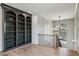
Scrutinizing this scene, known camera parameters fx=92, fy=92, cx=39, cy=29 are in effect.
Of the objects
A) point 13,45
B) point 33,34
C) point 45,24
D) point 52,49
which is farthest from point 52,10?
point 13,45

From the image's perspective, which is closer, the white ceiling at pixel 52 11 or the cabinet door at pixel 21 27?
the white ceiling at pixel 52 11

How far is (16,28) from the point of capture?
2828 millimetres

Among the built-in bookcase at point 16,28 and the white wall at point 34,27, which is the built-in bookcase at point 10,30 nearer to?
the built-in bookcase at point 16,28

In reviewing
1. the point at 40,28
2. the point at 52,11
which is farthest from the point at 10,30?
the point at 52,11

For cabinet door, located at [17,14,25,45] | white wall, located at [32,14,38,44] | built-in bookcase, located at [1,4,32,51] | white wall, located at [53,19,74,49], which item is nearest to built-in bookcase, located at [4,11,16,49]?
built-in bookcase, located at [1,4,32,51]

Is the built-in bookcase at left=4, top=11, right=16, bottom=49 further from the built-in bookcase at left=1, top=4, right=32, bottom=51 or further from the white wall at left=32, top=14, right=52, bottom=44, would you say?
the white wall at left=32, top=14, right=52, bottom=44

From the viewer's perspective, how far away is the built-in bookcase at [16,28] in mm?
2596

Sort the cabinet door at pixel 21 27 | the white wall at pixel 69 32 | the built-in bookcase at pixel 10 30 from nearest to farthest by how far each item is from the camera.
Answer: the white wall at pixel 69 32, the built-in bookcase at pixel 10 30, the cabinet door at pixel 21 27

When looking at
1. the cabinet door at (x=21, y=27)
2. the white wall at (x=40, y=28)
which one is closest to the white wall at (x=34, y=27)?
the white wall at (x=40, y=28)

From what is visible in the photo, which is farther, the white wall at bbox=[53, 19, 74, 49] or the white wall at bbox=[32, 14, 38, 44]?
the white wall at bbox=[32, 14, 38, 44]

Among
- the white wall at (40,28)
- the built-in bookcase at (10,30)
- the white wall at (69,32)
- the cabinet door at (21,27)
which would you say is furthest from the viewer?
the cabinet door at (21,27)

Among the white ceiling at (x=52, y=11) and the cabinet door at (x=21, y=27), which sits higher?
the white ceiling at (x=52, y=11)

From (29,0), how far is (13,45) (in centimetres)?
136

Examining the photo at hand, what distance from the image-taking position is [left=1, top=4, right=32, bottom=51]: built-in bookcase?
260 cm
